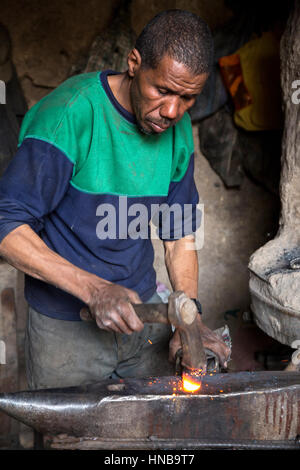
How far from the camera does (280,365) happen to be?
4137 millimetres

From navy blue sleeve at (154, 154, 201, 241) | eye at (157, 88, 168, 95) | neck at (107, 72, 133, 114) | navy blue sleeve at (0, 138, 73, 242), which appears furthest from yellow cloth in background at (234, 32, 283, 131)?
navy blue sleeve at (0, 138, 73, 242)

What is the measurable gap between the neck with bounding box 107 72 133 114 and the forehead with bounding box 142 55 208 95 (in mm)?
166

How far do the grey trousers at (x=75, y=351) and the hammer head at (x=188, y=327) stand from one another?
582 millimetres

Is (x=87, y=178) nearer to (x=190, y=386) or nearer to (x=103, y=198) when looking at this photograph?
(x=103, y=198)

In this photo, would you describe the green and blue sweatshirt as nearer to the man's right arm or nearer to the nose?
the man's right arm

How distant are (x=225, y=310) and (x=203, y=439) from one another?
9.66 ft

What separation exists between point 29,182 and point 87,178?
0.26 meters

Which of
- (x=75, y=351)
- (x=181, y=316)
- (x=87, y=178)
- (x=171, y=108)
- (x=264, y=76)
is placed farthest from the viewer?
(x=264, y=76)

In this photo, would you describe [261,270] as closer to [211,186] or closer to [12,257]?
[12,257]

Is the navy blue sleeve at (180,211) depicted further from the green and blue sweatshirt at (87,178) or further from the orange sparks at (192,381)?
the orange sparks at (192,381)

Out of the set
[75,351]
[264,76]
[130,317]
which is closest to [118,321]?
[130,317]

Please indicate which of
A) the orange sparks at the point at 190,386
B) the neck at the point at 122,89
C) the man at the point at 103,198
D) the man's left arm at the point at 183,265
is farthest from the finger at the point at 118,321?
the neck at the point at 122,89

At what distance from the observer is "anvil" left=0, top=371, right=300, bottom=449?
1659mm

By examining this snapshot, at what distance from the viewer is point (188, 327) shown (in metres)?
1.72
